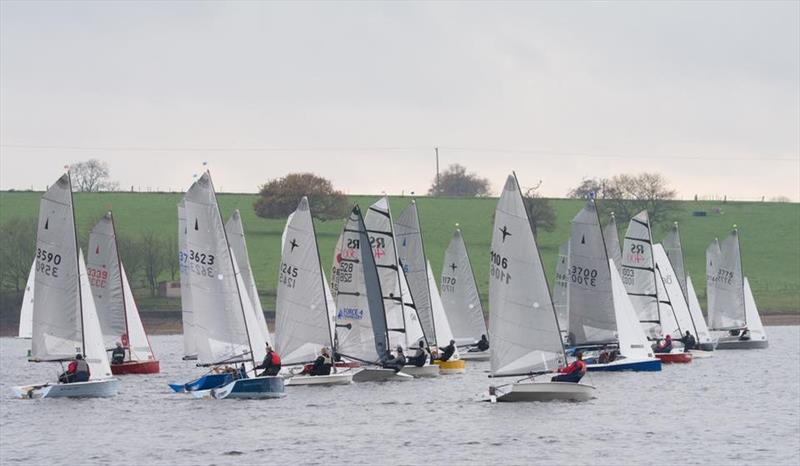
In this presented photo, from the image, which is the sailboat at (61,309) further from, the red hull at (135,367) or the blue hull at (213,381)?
the red hull at (135,367)

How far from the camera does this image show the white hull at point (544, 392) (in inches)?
1773

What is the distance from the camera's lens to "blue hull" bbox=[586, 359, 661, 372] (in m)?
59.4

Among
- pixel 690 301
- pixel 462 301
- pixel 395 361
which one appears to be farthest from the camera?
pixel 690 301

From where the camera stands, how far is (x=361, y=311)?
5544 cm

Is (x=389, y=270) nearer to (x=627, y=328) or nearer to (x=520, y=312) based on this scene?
(x=627, y=328)

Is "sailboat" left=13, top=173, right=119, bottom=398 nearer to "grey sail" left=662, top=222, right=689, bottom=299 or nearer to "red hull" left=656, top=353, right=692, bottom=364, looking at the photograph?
"red hull" left=656, top=353, right=692, bottom=364

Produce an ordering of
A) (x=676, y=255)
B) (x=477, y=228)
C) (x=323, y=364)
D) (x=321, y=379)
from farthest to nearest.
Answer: (x=477, y=228), (x=676, y=255), (x=321, y=379), (x=323, y=364)

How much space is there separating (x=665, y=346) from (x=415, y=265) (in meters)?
11.9

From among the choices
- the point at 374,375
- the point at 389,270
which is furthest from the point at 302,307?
the point at 389,270

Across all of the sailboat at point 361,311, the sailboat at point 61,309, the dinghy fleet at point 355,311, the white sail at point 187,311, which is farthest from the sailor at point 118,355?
the sailboat at point 61,309

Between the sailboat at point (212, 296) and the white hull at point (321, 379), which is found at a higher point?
the sailboat at point (212, 296)

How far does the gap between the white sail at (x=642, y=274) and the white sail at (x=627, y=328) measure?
9209 millimetres

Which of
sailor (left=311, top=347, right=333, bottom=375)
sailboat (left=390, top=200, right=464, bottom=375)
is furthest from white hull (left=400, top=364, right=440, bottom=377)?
sailor (left=311, top=347, right=333, bottom=375)

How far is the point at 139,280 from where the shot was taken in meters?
120
